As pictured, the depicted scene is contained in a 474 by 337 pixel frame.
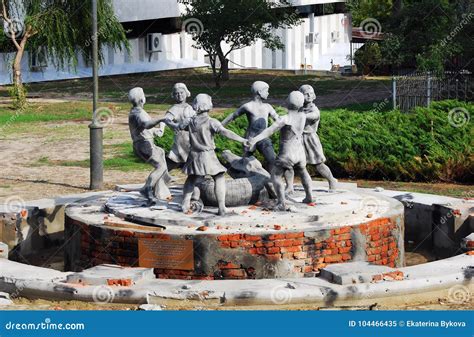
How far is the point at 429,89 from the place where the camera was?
2817 cm

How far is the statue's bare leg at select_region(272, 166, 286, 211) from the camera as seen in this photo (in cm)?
1377

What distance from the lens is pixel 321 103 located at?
122ft

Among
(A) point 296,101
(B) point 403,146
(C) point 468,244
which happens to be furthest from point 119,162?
(C) point 468,244

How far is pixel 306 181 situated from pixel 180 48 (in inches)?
1564

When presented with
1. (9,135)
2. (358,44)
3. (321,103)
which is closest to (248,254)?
(9,135)

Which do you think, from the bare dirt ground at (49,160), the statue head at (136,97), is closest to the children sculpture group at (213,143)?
the statue head at (136,97)

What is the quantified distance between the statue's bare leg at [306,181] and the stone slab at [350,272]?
6.34 feet

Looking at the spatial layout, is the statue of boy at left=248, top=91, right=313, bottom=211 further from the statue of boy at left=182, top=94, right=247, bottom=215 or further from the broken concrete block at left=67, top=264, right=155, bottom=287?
Answer: the broken concrete block at left=67, top=264, right=155, bottom=287

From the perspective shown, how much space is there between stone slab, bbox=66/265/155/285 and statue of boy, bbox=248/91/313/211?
230 centimetres

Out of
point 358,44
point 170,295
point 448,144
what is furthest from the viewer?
point 358,44

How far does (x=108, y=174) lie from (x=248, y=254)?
29.3 feet

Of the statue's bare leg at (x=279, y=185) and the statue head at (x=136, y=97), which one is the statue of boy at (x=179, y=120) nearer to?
the statue head at (x=136, y=97)

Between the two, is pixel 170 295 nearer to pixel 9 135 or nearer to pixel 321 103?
pixel 9 135

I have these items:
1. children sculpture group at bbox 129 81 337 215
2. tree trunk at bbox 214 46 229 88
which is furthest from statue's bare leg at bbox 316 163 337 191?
tree trunk at bbox 214 46 229 88
